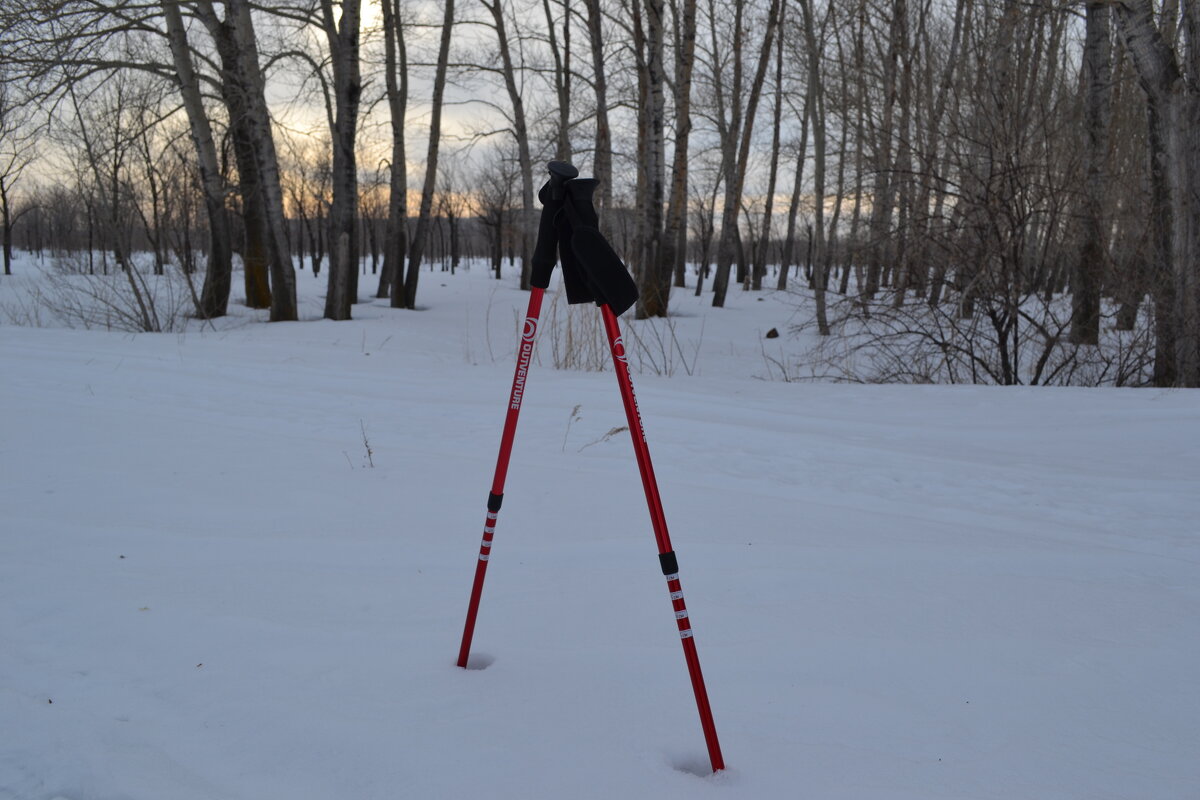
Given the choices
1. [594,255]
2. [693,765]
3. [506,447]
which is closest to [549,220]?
[594,255]

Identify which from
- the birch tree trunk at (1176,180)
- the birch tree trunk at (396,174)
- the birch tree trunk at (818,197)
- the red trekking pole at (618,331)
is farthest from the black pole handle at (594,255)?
the birch tree trunk at (396,174)

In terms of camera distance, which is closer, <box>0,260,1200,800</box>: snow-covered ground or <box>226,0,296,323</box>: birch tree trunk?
<box>0,260,1200,800</box>: snow-covered ground

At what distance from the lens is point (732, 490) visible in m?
3.64

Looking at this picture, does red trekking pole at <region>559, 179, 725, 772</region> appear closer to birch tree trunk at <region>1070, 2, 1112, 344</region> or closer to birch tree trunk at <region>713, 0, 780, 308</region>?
birch tree trunk at <region>1070, 2, 1112, 344</region>

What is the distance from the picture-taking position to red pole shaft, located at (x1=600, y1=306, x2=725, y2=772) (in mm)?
1665

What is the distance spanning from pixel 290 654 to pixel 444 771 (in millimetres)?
677

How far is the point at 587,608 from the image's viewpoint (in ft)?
7.98

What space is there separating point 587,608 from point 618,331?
3.53 feet

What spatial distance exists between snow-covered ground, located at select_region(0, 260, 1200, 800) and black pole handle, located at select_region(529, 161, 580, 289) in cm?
105

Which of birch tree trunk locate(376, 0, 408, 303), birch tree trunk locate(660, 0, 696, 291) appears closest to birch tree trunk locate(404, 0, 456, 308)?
birch tree trunk locate(376, 0, 408, 303)

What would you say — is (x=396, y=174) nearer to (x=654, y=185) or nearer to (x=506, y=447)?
(x=654, y=185)

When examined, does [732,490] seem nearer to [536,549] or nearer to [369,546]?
[536,549]

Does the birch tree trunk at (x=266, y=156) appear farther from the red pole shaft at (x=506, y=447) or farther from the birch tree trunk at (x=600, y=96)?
the red pole shaft at (x=506, y=447)

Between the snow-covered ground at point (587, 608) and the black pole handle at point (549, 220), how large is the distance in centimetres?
105
